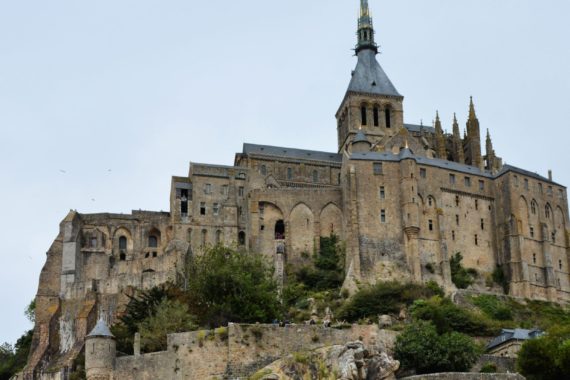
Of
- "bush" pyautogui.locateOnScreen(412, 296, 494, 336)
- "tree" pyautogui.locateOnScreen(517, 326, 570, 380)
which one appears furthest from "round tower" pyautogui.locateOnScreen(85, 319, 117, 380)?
"bush" pyautogui.locateOnScreen(412, 296, 494, 336)

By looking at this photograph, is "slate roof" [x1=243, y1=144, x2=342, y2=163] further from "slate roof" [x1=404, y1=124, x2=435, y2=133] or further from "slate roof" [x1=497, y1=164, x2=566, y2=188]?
"slate roof" [x1=497, y1=164, x2=566, y2=188]

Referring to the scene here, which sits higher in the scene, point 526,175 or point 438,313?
point 526,175

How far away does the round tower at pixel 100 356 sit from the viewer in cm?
4906

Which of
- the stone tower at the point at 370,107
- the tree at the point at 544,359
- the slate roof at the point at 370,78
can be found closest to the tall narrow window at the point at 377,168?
the stone tower at the point at 370,107

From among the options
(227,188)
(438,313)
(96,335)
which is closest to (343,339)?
(96,335)

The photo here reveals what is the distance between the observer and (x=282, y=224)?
85500 millimetres

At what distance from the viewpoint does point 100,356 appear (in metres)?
49.5

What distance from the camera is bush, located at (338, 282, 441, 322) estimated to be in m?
70.5

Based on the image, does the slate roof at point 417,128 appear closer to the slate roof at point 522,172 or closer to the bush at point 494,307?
the slate roof at point 522,172

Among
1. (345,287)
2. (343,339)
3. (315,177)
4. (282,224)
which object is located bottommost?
(343,339)

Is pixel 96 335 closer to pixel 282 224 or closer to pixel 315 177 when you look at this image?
pixel 282 224

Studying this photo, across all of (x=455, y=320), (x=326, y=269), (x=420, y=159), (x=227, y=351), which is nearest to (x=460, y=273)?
(x=420, y=159)

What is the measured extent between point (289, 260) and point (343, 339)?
34357mm

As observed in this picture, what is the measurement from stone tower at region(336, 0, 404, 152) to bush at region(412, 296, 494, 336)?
32.7 meters
